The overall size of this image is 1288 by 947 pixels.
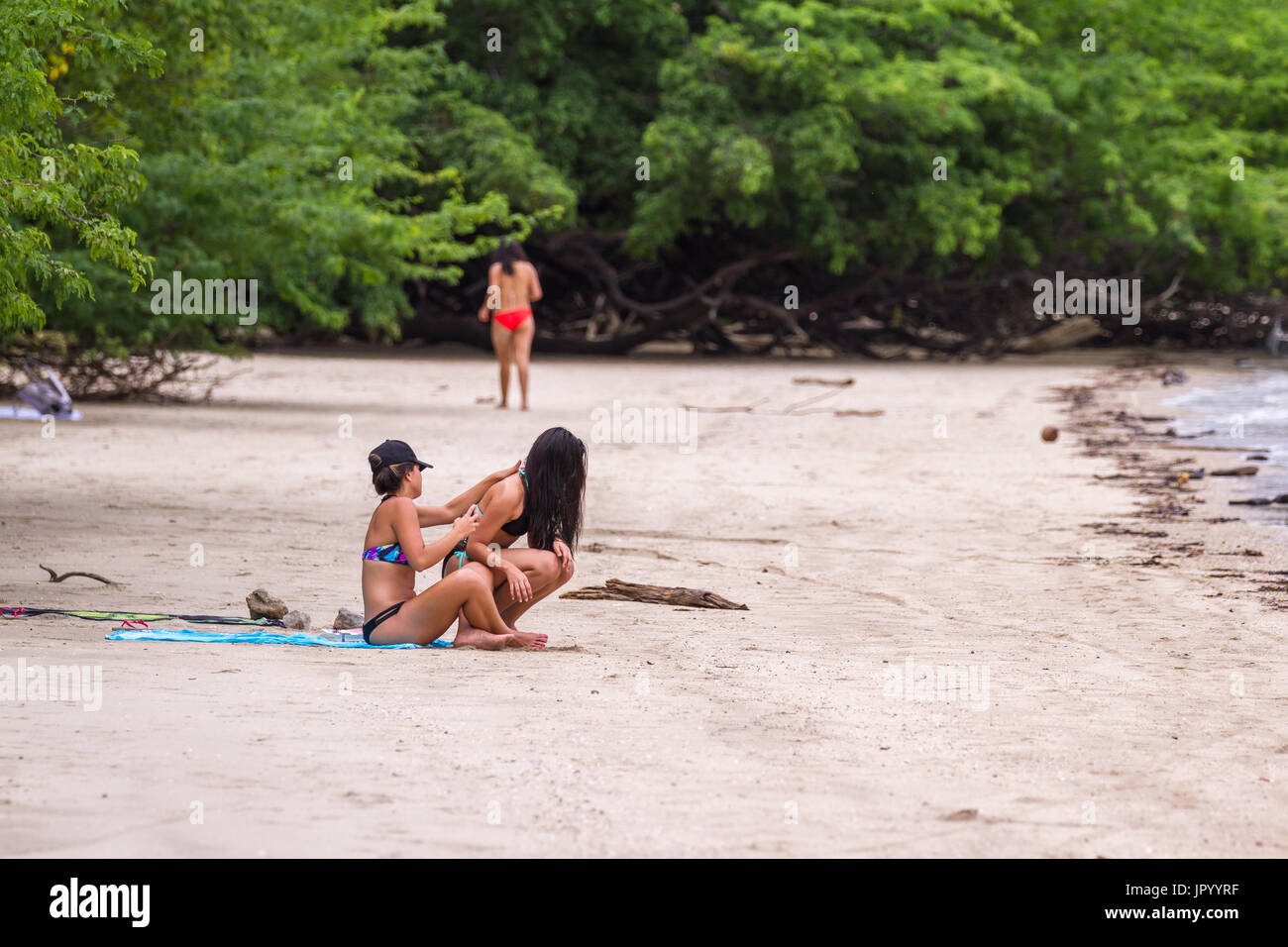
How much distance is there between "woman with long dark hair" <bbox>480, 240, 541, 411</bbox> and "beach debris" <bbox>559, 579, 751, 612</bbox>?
9.64 metres

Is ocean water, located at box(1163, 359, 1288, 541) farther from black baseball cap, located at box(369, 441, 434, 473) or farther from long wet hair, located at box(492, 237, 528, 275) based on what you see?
long wet hair, located at box(492, 237, 528, 275)

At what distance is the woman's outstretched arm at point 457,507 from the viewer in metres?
6.95

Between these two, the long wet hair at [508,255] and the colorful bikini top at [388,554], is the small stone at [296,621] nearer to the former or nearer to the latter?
the colorful bikini top at [388,554]

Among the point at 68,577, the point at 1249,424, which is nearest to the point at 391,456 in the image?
the point at 68,577

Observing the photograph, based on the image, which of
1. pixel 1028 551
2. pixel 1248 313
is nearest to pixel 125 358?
pixel 1028 551

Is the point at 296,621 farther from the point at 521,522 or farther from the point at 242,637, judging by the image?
the point at 521,522

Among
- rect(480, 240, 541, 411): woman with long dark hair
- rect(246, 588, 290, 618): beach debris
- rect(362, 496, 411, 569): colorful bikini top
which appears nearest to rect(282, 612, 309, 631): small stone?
rect(246, 588, 290, 618): beach debris

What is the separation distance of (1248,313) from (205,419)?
83.1 feet

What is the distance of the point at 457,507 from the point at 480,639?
2.12 feet

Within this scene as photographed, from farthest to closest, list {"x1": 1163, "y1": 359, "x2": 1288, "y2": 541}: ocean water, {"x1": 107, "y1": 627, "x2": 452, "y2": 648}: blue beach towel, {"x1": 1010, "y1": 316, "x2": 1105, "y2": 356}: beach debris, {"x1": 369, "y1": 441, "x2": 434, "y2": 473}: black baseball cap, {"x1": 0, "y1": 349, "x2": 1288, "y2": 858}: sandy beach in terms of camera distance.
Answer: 1. {"x1": 1010, "y1": 316, "x2": 1105, "y2": 356}: beach debris
2. {"x1": 1163, "y1": 359, "x2": 1288, "y2": 541}: ocean water
3. {"x1": 369, "y1": 441, "x2": 434, "y2": 473}: black baseball cap
4. {"x1": 107, "y1": 627, "x2": 452, "y2": 648}: blue beach towel
5. {"x1": 0, "y1": 349, "x2": 1288, "y2": 858}: sandy beach

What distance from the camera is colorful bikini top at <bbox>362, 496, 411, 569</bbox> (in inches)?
268

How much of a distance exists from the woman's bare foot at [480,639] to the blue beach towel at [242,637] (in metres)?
0.07

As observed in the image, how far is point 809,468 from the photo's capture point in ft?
44.3

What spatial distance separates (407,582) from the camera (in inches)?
271
